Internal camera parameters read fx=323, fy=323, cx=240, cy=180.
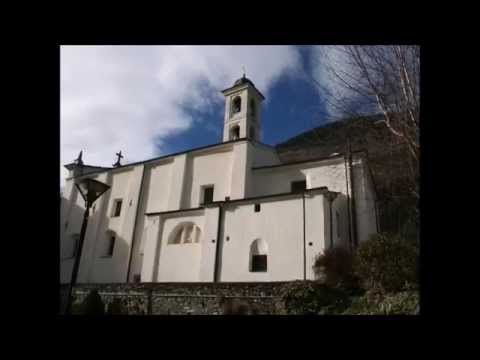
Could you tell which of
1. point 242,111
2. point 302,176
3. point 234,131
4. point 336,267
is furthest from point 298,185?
point 242,111

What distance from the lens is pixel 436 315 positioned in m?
1.84

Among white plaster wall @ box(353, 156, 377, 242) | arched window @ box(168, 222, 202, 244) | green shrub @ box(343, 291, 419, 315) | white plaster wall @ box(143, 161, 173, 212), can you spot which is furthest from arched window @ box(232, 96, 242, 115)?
green shrub @ box(343, 291, 419, 315)

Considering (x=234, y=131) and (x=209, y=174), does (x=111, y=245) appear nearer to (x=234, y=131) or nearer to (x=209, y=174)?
(x=209, y=174)

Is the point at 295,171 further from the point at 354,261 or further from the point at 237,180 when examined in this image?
the point at 354,261

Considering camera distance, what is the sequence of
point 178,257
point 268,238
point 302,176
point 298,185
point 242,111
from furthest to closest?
point 242,111, point 298,185, point 302,176, point 178,257, point 268,238

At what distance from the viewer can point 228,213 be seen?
1816 cm

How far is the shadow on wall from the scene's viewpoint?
24219mm

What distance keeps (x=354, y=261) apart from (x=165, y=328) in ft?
37.7

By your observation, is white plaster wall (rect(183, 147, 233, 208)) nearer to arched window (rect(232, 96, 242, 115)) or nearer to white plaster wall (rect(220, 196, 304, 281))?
arched window (rect(232, 96, 242, 115))

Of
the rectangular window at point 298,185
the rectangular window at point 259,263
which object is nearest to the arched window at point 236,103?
the rectangular window at point 298,185

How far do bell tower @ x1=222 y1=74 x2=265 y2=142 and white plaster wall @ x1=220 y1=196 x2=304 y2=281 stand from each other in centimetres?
906

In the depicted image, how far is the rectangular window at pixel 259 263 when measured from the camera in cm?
1614

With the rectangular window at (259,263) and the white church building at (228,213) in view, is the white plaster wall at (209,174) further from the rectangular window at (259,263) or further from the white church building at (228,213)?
the rectangular window at (259,263)

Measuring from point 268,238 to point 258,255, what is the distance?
1045 mm
